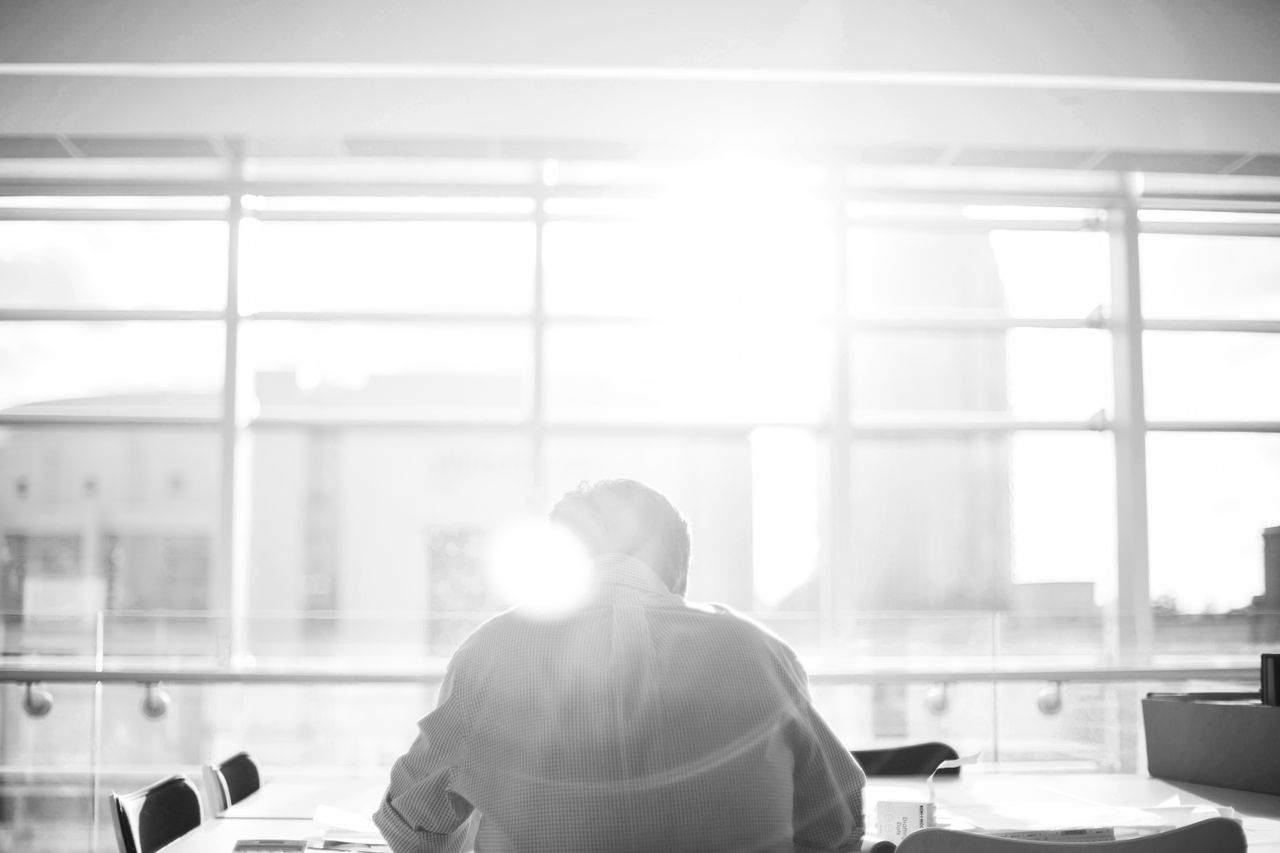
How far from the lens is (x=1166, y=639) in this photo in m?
6.55

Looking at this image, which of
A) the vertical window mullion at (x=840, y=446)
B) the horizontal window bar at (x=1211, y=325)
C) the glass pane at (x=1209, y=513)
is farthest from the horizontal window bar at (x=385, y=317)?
the glass pane at (x=1209, y=513)

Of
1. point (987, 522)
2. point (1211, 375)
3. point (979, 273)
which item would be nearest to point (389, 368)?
point (979, 273)

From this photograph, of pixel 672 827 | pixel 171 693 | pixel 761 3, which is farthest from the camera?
pixel 171 693

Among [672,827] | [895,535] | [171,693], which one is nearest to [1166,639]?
[895,535]

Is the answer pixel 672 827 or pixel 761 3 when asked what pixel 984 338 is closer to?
pixel 761 3

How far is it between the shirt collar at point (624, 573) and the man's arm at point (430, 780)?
262mm

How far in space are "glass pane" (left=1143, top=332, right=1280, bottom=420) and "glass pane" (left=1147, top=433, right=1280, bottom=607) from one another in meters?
0.15

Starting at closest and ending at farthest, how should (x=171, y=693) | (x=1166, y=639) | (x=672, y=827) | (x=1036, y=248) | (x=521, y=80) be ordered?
(x=672, y=827) → (x=521, y=80) → (x=171, y=693) → (x=1166, y=639) → (x=1036, y=248)

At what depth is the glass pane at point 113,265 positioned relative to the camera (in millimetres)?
6543

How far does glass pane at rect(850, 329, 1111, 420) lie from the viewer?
684cm

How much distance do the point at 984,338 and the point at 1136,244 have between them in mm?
1034

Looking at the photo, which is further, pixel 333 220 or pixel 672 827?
pixel 333 220

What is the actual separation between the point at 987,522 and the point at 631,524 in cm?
543

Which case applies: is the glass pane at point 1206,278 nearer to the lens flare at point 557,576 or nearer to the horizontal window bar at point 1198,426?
the horizontal window bar at point 1198,426
